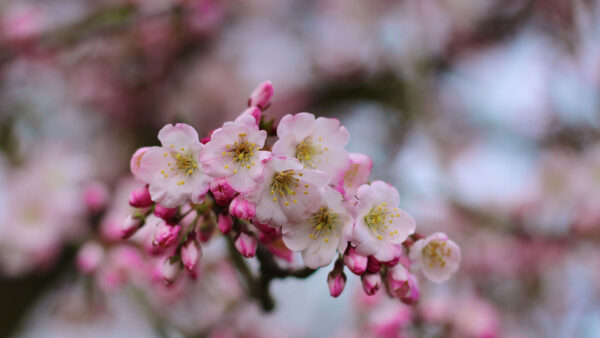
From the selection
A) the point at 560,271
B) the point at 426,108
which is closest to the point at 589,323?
Result: the point at 560,271

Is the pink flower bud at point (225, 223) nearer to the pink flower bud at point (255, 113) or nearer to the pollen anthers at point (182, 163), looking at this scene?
the pollen anthers at point (182, 163)

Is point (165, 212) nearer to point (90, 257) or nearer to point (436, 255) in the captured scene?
point (436, 255)

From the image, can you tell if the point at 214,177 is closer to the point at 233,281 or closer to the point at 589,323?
the point at 233,281

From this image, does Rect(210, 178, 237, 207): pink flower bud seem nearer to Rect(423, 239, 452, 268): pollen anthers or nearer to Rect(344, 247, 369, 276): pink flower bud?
Rect(344, 247, 369, 276): pink flower bud

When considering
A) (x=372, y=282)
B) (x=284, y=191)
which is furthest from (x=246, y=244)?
(x=372, y=282)

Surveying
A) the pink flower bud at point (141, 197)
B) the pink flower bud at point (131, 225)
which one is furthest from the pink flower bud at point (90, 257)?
the pink flower bud at point (141, 197)

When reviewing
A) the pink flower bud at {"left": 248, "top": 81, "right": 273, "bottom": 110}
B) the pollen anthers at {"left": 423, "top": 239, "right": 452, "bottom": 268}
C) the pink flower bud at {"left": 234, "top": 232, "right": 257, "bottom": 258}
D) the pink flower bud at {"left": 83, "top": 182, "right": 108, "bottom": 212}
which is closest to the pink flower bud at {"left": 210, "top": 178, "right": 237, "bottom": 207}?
the pink flower bud at {"left": 234, "top": 232, "right": 257, "bottom": 258}
